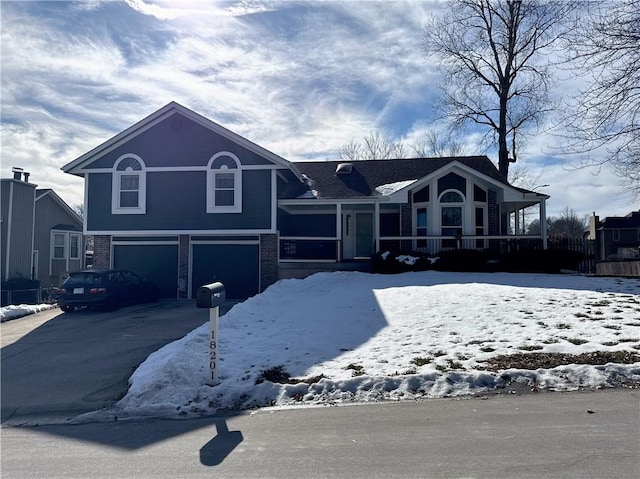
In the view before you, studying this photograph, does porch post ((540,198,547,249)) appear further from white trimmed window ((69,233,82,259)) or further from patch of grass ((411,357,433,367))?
white trimmed window ((69,233,82,259))

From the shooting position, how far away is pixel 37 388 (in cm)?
778

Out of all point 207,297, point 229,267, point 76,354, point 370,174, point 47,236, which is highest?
point 370,174

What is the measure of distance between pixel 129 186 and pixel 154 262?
3.25 metres

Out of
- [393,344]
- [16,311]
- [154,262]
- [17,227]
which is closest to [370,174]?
[154,262]

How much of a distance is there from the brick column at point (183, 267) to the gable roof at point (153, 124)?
14.5ft

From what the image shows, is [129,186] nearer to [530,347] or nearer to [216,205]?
[216,205]

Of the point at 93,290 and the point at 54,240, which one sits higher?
the point at 54,240

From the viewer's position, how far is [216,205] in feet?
63.3

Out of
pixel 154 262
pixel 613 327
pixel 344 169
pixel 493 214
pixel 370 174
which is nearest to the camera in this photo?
pixel 613 327

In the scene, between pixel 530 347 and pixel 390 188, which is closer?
pixel 530 347

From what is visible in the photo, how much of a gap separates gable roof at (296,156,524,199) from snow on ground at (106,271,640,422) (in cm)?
766

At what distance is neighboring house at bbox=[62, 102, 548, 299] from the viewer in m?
19.0

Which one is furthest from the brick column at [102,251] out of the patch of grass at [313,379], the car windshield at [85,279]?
the patch of grass at [313,379]

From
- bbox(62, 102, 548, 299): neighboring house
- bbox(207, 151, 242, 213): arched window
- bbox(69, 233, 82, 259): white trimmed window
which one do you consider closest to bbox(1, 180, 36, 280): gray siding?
bbox(69, 233, 82, 259): white trimmed window
